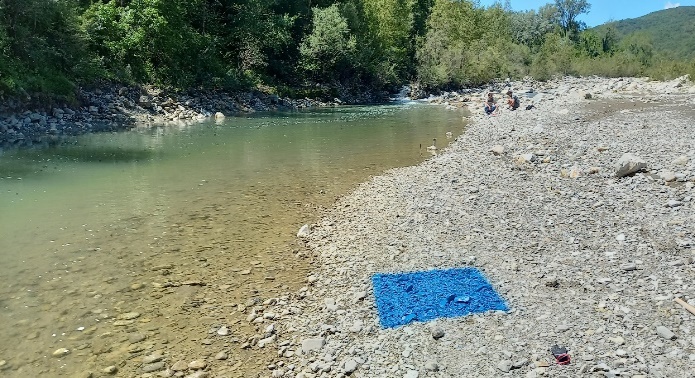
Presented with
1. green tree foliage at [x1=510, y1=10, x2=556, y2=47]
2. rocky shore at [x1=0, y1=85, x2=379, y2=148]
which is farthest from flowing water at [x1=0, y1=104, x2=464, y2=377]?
green tree foliage at [x1=510, y1=10, x2=556, y2=47]

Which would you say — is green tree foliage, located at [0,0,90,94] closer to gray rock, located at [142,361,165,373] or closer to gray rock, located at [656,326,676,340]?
gray rock, located at [142,361,165,373]

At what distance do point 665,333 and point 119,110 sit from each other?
29.7m

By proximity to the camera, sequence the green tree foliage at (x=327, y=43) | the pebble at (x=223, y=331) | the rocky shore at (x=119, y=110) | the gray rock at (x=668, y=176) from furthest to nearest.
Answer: the green tree foliage at (x=327, y=43) < the rocky shore at (x=119, y=110) < the gray rock at (x=668, y=176) < the pebble at (x=223, y=331)

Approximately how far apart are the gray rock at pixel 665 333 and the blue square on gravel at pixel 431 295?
1647 mm

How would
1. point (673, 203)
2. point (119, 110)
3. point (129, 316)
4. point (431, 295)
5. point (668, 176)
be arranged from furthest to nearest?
point (119, 110)
point (668, 176)
point (673, 203)
point (129, 316)
point (431, 295)

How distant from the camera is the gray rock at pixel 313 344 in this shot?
5.75 m

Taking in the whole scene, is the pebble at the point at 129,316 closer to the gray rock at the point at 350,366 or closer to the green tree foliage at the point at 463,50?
the gray rock at the point at 350,366

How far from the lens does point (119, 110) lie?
94.0 ft

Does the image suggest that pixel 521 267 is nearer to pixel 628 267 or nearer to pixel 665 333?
pixel 628 267

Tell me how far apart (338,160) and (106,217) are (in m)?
8.94

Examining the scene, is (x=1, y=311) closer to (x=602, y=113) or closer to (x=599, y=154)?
(x=599, y=154)

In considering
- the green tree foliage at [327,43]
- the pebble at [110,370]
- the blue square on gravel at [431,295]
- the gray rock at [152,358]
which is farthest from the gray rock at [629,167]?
the green tree foliage at [327,43]

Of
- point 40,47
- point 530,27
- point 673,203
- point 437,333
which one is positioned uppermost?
point 530,27

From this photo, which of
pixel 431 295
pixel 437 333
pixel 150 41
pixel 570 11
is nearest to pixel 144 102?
pixel 150 41
